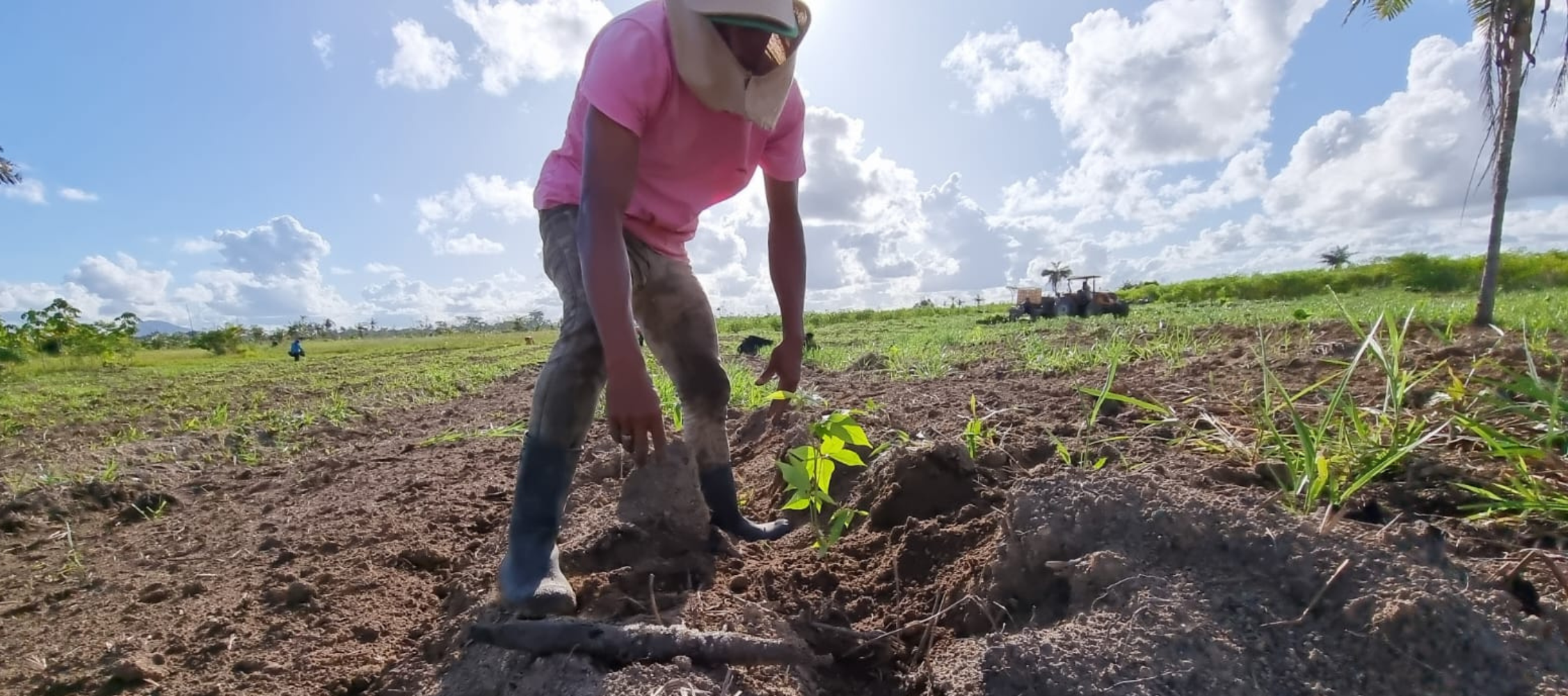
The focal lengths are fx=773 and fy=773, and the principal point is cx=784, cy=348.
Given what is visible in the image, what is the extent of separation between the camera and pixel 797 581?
168 cm

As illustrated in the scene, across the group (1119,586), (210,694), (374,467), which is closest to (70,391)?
(374,467)

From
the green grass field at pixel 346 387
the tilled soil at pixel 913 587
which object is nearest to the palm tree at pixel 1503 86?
the green grass field at pixel 346 387

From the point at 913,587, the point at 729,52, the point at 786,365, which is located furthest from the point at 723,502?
the point at 729,52

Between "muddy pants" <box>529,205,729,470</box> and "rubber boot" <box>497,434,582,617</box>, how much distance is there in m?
0.05

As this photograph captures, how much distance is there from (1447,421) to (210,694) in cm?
249

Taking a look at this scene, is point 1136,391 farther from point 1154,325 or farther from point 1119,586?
point 1154,325

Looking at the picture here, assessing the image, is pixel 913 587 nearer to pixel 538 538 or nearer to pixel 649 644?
pixel 649 644

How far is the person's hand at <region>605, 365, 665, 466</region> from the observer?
1479 millimetres

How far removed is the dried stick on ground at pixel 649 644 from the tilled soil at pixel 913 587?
0.02 meters

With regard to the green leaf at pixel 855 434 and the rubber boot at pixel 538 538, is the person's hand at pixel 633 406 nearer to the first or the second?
the rubber boot at pixel 538 538


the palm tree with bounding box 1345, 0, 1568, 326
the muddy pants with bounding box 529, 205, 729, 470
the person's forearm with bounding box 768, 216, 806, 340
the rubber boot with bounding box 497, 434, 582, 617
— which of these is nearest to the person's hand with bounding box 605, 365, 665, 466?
the muddy pants with bounding box 529, 205, 729, 470

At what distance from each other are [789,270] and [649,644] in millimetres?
1264

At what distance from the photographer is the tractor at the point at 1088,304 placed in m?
17.4

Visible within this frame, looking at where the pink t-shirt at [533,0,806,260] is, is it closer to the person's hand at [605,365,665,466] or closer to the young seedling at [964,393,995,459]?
the person's hand at [605,365,665,466]
